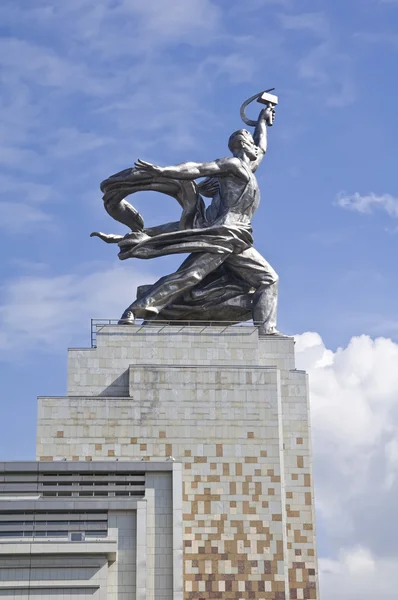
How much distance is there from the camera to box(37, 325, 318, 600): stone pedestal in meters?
42.9

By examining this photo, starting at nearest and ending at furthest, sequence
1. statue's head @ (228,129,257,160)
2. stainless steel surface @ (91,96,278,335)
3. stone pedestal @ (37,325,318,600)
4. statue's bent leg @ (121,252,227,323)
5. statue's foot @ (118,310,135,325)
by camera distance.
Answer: stone pedestal @ (37,325,318,600), statue's foot @ (118,310,135,325), statue's bent leg @ (121,252,227,323), stainless steel surface @ (91,96,278,335), statue's head @ (228,129,257,160)

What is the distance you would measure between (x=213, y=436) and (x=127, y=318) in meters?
5.71

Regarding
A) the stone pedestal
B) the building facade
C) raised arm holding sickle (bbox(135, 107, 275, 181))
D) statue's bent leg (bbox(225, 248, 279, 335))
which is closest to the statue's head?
raised arm holding sickle (bbox(135, 107, 275, 181))

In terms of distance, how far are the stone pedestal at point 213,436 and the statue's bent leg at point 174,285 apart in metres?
1.40

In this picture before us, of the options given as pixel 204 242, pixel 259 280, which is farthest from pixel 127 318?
pixel 259 280

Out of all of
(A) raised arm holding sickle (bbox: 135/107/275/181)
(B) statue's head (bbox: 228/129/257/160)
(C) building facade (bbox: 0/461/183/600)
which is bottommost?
(C) building facade (bbox: 0/461/183/600)

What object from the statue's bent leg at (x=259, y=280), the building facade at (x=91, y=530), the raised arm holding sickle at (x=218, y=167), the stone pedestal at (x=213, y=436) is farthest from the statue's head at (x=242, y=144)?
the building facade at (x=91, y=530)

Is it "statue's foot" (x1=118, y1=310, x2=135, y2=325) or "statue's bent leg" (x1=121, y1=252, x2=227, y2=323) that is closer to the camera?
"statue's foot" (x1=118, y1=310, x2=135, y2=325)

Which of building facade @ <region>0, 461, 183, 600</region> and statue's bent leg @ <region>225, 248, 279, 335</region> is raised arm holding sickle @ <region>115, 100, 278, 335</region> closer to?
statue's bent leg @ <region>225, 248, 279, 335</region>

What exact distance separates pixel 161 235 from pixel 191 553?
12.1 meters

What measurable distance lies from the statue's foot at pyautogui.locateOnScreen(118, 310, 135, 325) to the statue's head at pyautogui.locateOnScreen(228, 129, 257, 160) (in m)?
7.45

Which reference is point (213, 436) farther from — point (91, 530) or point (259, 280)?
point (259, 280)

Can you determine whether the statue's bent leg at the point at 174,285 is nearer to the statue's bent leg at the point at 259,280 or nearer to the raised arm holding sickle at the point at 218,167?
the statue's bent leg at the point at 259,280

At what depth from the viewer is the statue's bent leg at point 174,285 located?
157 ft
